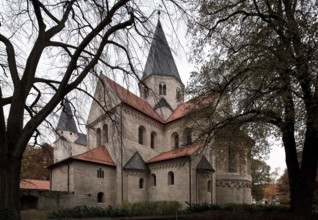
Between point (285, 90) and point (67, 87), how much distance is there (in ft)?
21.8

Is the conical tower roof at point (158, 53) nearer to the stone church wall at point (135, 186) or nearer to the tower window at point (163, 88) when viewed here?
the stone church wall at point (135, 186)

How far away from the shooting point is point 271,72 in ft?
34.9

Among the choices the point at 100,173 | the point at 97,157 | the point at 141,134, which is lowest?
the point at 100,173

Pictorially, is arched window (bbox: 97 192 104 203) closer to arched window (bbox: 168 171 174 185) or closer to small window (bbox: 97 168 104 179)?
small window (bbox: 97 168 104 179)

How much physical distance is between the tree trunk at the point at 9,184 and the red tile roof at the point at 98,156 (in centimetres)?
2034

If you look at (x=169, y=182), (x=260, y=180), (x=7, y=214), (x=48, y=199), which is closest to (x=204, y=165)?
(x=169, y=182)

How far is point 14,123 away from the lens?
7.58m

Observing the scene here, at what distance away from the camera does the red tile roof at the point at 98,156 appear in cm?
2793

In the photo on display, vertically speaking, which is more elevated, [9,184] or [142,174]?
[9,184]

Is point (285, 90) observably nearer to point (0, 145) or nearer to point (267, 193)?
point (0, 145)

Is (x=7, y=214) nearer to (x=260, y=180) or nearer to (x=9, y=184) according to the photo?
(x=9, y=184)

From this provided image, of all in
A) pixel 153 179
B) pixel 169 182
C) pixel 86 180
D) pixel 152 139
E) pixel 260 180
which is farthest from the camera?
pixel 260 180

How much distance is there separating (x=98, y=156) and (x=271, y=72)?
70.2ft

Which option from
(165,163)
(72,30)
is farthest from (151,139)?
(72,30)
